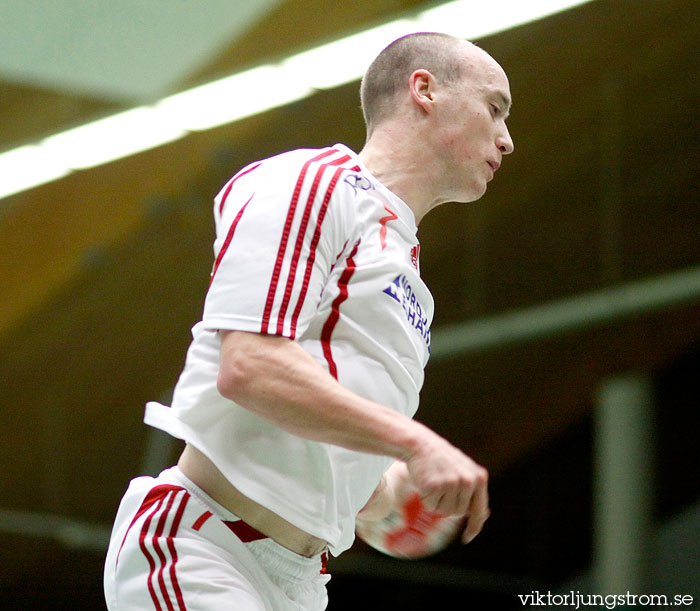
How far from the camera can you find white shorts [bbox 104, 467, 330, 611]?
5.66 ft

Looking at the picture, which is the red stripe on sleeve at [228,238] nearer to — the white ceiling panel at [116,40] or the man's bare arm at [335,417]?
the man's bare arm at [335,417]

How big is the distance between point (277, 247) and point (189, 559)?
1.70ft

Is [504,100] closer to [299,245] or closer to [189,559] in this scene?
[299,245]

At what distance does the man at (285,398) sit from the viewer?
1592mm

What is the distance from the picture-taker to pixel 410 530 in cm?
210

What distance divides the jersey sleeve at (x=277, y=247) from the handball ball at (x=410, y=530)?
0.55 meters

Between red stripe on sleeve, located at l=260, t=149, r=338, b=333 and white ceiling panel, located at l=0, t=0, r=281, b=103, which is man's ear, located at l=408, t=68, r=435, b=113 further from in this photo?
white ceiling panel, located at l=0, t=0, r=281, b=103

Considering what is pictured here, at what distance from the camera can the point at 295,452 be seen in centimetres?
176

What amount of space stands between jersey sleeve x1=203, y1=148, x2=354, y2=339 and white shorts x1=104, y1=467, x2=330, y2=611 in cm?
33

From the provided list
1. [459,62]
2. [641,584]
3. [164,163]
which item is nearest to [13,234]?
[164,163]

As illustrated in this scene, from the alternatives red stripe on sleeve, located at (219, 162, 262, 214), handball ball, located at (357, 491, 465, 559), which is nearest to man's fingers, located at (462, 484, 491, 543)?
handball ball, located at (357, 491, 465, 559)

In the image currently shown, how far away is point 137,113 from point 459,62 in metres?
4.48

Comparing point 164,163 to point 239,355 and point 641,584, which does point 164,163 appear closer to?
point 641,584

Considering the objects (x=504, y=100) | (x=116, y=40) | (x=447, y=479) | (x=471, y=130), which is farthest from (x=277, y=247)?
(x=116, y=40)
